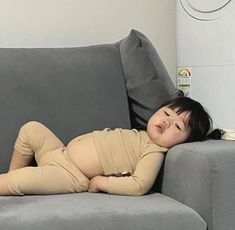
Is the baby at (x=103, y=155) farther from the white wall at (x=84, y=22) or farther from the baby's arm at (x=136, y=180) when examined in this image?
the white wall at (x=84, y=22)

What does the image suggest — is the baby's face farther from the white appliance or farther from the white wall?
the white wall

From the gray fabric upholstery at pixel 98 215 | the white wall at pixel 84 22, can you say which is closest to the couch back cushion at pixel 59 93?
the white wall at pixel 84 22

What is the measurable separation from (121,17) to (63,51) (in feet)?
1.62

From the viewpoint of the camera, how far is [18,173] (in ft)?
5.18

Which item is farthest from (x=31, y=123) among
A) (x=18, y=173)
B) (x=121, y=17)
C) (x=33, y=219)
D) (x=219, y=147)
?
(x=121, y=17)

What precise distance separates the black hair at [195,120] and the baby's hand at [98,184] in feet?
1.10

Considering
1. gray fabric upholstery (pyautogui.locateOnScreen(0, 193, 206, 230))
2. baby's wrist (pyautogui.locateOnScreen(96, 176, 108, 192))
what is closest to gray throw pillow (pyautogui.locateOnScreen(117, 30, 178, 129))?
baby's wrist (pyautogui.locateOnScreen(96, 176, 108, 192))

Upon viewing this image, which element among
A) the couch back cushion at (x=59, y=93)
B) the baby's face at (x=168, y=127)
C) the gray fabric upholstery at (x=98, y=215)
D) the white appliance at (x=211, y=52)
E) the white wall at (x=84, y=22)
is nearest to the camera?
the gray fabric upholstery at (x=98, y=215)

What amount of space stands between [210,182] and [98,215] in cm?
31

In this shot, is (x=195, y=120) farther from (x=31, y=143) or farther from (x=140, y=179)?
(x=31, y=143)

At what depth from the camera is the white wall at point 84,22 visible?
223 cm

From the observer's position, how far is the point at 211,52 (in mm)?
2143

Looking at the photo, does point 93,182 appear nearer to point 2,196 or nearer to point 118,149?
point 118,149

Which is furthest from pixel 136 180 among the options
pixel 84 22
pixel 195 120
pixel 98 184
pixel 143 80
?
pixel 84 22
